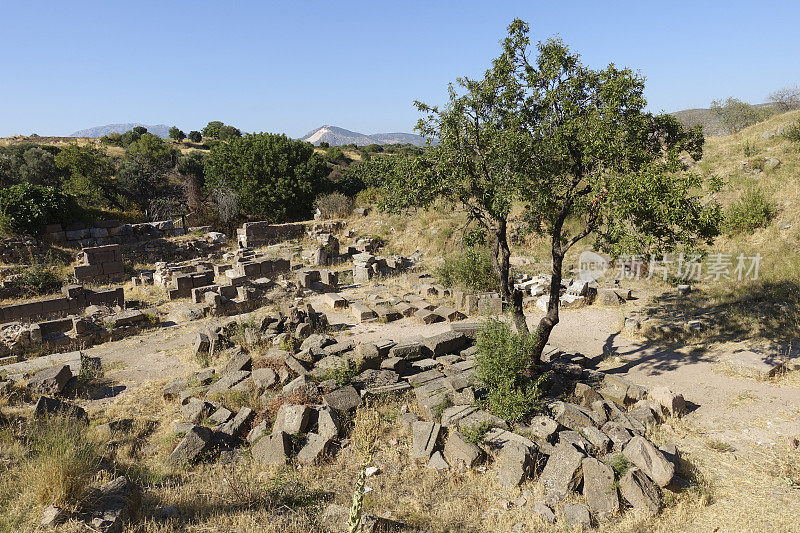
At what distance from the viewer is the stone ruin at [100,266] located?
19781 mm

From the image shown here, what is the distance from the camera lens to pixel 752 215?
63.3 feet

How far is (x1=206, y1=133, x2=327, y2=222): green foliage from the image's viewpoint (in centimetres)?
3241

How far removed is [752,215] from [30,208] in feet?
108

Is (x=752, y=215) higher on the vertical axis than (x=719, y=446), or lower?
higher

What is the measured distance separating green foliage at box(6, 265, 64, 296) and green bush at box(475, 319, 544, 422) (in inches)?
746

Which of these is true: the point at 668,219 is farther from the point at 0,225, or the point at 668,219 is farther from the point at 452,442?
the point at 0,225

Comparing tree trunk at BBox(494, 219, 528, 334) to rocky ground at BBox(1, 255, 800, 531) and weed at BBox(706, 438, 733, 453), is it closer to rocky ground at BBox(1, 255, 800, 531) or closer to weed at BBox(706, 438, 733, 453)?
rocky ground at BBox(1, 255, 800, 531)

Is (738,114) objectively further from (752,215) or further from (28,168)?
(28,168)

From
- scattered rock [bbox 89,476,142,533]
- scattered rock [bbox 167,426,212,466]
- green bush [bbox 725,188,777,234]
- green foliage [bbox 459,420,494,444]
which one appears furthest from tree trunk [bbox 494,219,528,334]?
green bush [bbox 725,188,777,234]

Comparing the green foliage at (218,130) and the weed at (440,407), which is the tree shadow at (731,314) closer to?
the weed at (440,407)

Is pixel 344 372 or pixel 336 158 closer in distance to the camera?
pixel 344 372

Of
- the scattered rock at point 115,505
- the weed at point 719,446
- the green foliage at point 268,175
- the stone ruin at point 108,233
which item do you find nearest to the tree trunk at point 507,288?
the weed at point 719,446

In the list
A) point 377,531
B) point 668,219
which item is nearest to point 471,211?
point 668,219

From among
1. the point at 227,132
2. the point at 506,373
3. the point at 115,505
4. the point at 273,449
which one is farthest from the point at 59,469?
the point at 227,132
